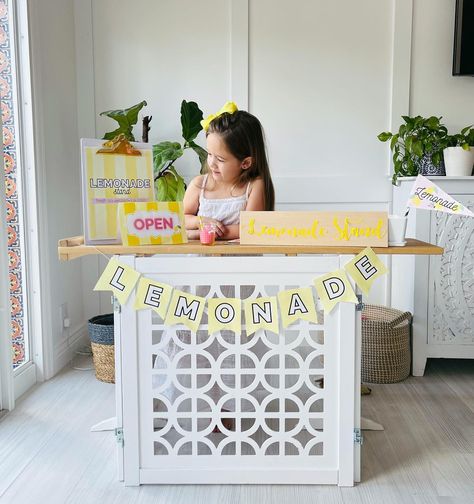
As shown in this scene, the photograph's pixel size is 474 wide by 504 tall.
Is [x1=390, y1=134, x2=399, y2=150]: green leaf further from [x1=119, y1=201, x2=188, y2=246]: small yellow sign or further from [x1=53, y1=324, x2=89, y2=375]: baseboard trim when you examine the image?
[x1=53, y1=324, x2=89, y2=375]: baseboard trim

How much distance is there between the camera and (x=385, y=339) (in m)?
2.72

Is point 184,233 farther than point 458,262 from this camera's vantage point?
No

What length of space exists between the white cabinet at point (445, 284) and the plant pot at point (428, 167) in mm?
137

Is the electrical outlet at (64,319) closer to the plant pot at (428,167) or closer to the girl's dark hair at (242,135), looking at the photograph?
the girl's dark hair at (242,135)

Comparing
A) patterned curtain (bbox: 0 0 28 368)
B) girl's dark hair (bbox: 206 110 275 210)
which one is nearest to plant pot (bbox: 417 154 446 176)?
girl's dark hair (bbox: 206 110 275 210)

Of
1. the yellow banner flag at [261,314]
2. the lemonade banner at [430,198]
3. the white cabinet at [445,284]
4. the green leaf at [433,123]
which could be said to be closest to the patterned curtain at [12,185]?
the yellow banner flag at [261,314]

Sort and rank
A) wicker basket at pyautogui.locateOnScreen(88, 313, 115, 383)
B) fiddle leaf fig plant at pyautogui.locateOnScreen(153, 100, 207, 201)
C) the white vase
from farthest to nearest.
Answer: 1. fiddle leaf fig plant at pyautogui.locateOnScreen(153, 100, 207, 201)
2. the white vase
3. wicker basket at pyautogui.locateOnScreen(88, 313, 115, 383)

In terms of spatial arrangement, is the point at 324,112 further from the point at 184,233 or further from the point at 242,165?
the point at 184,233

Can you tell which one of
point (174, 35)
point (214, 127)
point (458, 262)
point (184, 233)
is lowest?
point (458, 262)

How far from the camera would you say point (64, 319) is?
9.71 ft

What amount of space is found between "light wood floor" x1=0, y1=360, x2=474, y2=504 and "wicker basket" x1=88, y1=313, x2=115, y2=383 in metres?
0.05

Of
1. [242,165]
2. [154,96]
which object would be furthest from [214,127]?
[154,96]

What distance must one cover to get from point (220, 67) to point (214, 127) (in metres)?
1.22

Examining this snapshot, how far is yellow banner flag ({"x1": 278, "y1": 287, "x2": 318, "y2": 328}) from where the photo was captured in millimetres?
1688
